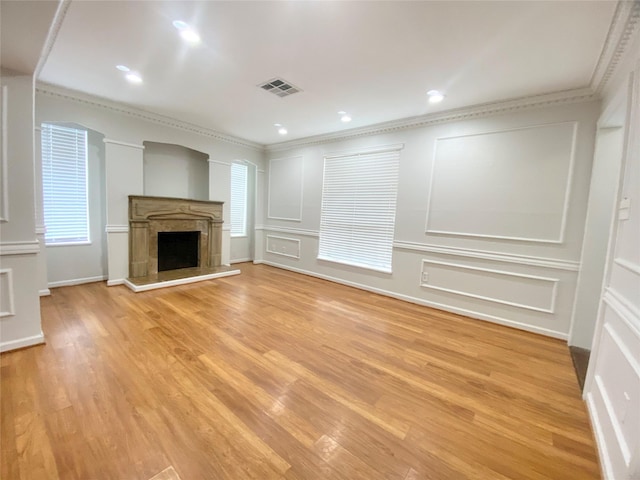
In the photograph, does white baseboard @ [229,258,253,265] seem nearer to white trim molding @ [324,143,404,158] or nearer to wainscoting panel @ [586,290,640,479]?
white trim molding @ [324,143,404,158]

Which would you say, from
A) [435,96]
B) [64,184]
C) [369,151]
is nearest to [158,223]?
[64,184]

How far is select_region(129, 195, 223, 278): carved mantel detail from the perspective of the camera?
4211mm

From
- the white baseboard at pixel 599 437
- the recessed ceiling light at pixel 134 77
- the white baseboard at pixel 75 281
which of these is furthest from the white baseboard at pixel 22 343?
the white baseboard at pixel 599 437

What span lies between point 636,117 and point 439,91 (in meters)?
1.70

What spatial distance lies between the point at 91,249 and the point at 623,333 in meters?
5.90

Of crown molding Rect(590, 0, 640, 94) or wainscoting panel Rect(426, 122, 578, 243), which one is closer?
crown molding Rect(590, 0, 640, 94)

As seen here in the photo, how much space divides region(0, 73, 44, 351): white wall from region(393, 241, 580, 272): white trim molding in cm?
412

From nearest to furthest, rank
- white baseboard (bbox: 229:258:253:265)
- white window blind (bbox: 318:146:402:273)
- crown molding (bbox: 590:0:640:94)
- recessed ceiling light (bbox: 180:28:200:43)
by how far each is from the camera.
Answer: crown molding (bbox: 590:0:640:94), recessed ceiling light (bbox: 180:28:200:43), white window blind (bbox: 318:146:402:273), white baseboard (bbox: 229:258:253:265)

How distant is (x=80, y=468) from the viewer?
1268 mm

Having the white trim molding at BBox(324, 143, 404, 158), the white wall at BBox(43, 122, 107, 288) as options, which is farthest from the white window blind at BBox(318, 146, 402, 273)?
the white wall at BBox(43, 122, 107, 288)

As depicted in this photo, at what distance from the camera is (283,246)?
581cm

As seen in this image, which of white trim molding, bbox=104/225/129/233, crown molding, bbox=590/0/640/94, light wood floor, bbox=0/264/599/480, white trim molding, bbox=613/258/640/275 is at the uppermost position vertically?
crown molding, bbox=590/0/640/94

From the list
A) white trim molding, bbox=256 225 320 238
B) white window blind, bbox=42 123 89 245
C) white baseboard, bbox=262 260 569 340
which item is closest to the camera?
white baseboard, bbox=262 260 569 340

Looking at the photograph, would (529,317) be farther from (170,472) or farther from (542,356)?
(170,472)
